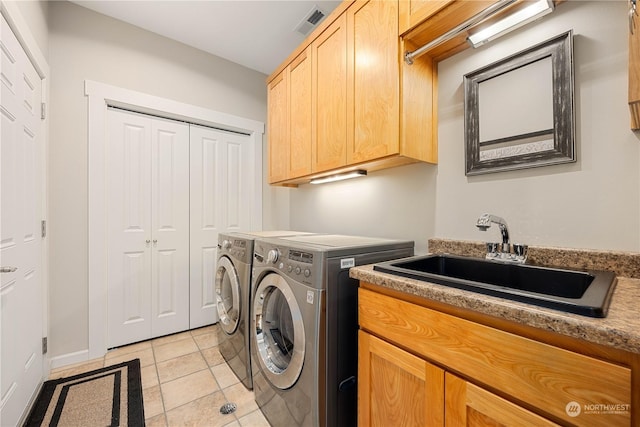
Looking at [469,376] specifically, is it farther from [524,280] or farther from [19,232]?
[19,232]

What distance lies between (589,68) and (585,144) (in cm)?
31

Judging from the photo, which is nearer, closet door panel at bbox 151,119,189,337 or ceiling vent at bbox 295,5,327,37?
ceiling vent at bbox 295,5,327,37

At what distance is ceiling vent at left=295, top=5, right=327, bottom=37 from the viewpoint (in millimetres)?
2092

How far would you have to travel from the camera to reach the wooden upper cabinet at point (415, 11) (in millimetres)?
1175

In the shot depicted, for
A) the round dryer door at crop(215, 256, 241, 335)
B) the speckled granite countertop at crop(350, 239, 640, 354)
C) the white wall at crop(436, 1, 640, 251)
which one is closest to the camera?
the speckled granite countertop at crop(350, 239, 640, 354)

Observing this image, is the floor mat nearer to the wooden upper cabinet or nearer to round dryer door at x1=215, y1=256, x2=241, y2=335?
round dryer door at x1=215, y1=256, x2=241, y2=335

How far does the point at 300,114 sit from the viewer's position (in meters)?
2.03

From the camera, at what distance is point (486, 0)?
111 cm

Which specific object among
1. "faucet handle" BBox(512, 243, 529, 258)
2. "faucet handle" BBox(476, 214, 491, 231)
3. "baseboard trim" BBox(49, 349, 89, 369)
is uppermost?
"faucet handle" BBox(476, 214, 491, 231)

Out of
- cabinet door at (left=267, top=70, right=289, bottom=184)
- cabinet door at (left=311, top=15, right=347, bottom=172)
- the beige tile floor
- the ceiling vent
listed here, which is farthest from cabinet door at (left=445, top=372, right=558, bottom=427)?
the ceiling vent

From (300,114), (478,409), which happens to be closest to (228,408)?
(478,409)

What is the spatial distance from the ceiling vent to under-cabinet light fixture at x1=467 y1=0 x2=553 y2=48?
4.45 ft

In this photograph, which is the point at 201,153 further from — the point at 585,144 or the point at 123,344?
the point at 585,144

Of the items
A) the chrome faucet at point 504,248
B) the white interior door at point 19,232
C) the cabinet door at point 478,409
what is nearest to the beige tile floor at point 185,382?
the white interior door at point 19,232
